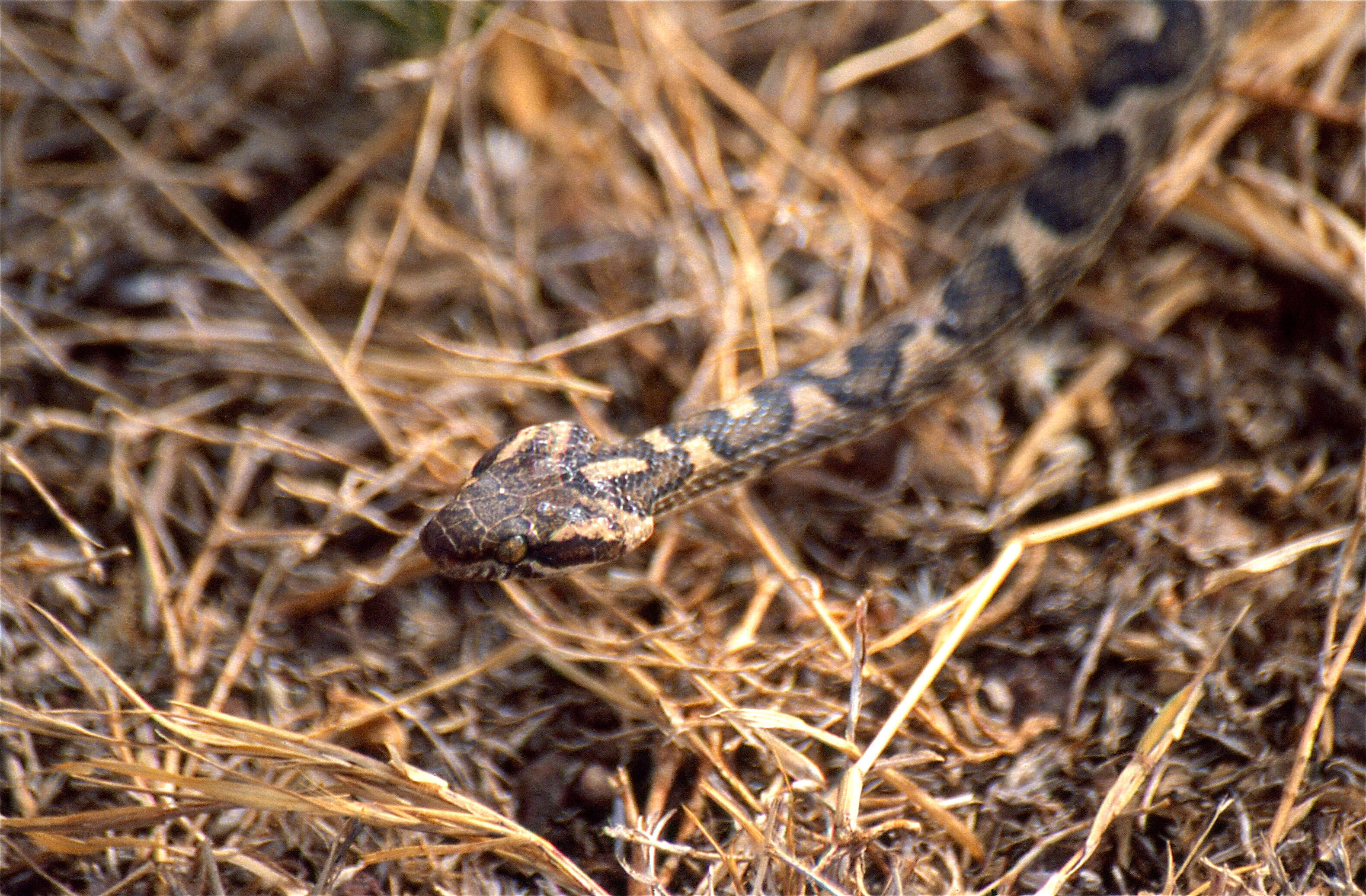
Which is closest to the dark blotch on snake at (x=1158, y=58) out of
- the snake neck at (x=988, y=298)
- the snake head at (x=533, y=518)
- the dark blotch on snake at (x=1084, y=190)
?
the snake neck at (x=988, y=298)

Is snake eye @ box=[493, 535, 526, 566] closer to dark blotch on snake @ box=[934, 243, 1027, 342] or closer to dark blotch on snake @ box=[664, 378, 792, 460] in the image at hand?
dark blotch on snake @ box=[664, 378, 792, 460]

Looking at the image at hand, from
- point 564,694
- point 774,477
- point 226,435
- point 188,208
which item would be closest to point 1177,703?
point 774,477

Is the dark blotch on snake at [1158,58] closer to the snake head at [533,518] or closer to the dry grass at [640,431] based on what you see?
the dry grass at [640,431]

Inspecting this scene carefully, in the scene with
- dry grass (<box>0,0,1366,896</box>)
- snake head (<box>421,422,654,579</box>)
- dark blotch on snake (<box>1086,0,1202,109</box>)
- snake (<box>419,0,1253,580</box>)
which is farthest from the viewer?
dark blotch on snake (<box>1086,0,1202,109</box>)

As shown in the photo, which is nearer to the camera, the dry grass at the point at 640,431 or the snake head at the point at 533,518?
the dry grass at the point at 640,431

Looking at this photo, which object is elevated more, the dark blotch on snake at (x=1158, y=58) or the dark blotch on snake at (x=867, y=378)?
the dark blotch on snake at (x=1158, y=58)

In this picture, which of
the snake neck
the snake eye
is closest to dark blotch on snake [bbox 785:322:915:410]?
the snake neck

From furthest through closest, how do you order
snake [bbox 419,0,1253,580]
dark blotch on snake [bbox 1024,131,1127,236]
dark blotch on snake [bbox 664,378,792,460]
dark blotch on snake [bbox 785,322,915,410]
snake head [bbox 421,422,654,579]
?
dark blotch on snake [bbox 1024,131,1127,236], dark blotch on snake [bbox 785,322,915,410], dark blotch on snake [bbox 664,378,792,460], snake [bbox 419,0,1253,580], snake head [bbox 421,422,654,579]
